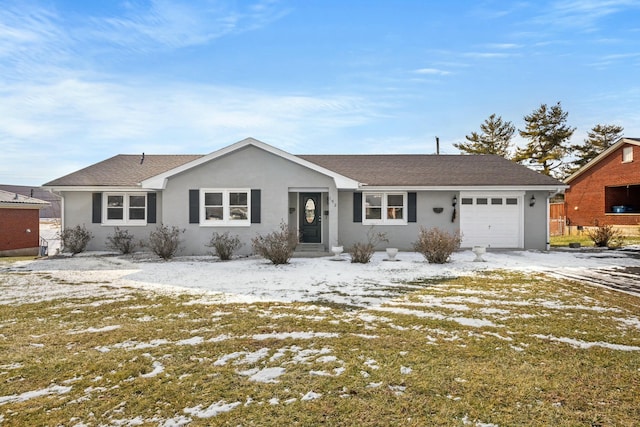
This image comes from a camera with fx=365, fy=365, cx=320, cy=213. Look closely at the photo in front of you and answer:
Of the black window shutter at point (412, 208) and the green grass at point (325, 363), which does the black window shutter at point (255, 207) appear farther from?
the green grass at point (325, 363)

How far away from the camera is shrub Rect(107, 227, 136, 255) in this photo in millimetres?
14266

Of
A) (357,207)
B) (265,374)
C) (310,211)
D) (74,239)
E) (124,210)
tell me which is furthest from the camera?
(310,211)

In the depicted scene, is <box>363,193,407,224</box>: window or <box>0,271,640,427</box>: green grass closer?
<box>0,271,640,427</box>: green grass

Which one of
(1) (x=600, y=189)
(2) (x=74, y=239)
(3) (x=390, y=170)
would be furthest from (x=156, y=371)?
(1) (x=600, y=189)

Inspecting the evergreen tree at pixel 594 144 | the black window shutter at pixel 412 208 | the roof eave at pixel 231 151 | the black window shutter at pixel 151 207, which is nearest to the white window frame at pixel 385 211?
the black window shutter at pixel 412 208

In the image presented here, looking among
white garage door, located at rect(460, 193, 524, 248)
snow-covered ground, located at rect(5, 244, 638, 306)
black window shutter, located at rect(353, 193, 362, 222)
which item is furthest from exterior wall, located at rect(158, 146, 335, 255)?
white garage door, located at rect(460, 193, 524, 248)

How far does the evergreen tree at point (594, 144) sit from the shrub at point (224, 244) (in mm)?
37348

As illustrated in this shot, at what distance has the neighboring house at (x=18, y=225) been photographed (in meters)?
19.9

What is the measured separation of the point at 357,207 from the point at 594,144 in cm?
3505

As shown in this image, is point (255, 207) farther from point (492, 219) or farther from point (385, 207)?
point (492, 219)

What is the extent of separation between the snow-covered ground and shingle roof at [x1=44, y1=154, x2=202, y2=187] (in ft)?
9.69

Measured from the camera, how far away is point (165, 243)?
12.5 m

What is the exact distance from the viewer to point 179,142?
24.3 metres

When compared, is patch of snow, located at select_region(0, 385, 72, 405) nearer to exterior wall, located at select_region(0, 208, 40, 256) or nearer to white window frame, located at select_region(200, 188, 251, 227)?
white window frame, located at select_region(200, 188, 251, 227)
